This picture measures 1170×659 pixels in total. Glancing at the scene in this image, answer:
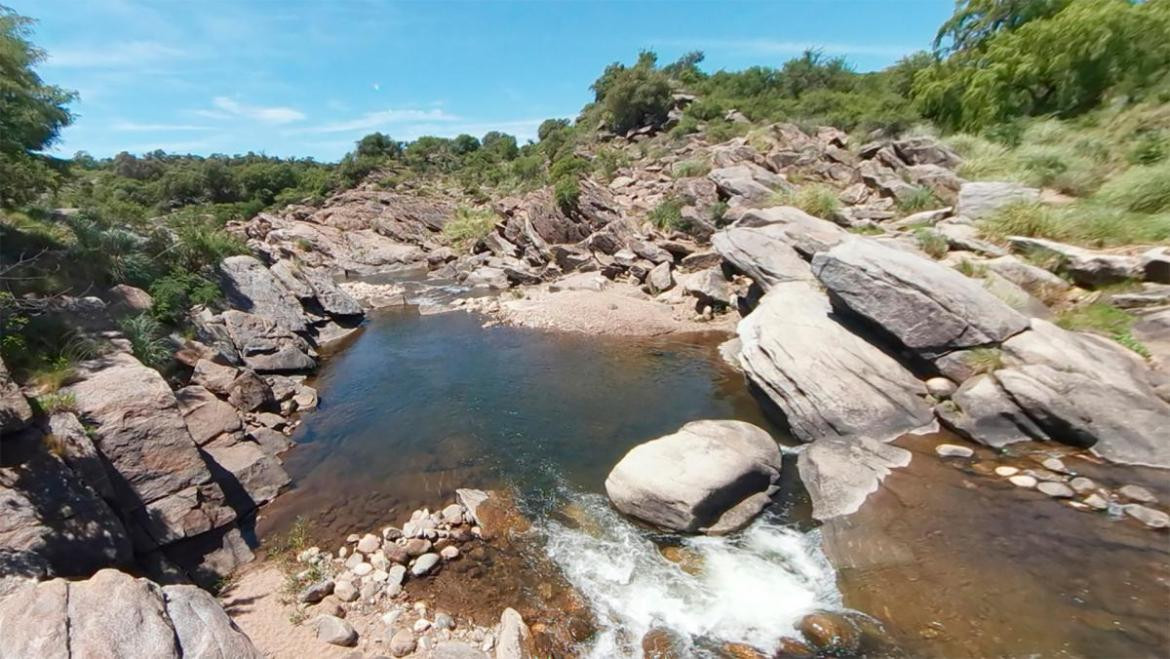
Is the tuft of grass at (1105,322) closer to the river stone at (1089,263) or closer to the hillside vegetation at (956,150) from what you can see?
the river stone at (1089,263)

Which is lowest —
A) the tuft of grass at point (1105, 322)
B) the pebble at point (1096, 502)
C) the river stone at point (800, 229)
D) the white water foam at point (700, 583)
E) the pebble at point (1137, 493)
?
the white water foam at point (700, 583)

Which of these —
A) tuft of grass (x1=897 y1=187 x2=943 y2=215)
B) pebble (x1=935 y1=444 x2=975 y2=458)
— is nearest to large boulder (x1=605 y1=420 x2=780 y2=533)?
pebble (x1=935 y1=444 x2=975 y2=458)

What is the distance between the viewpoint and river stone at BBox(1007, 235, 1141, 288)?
10641mm

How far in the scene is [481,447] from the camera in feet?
39.0

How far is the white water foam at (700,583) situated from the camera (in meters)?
6.64

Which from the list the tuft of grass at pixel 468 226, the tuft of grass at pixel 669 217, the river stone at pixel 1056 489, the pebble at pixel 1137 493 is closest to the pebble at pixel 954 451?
→ the river stone at pixel 1056 489

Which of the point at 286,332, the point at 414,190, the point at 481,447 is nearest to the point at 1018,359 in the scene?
the point at 481,447

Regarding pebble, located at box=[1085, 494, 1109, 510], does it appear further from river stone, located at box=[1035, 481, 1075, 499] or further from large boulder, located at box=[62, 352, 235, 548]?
large boulder, located at box=[62, 352, 235, 548]

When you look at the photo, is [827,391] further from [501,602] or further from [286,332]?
[286,332]

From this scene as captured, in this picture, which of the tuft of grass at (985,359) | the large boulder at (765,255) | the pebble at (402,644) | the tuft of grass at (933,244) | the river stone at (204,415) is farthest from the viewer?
the large boulder at (765,255)

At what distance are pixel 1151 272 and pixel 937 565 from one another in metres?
9.22

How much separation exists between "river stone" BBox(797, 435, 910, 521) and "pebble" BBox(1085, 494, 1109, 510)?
8.01 ft

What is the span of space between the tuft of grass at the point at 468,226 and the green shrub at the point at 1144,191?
33.9 meters

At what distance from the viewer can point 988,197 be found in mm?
15469
